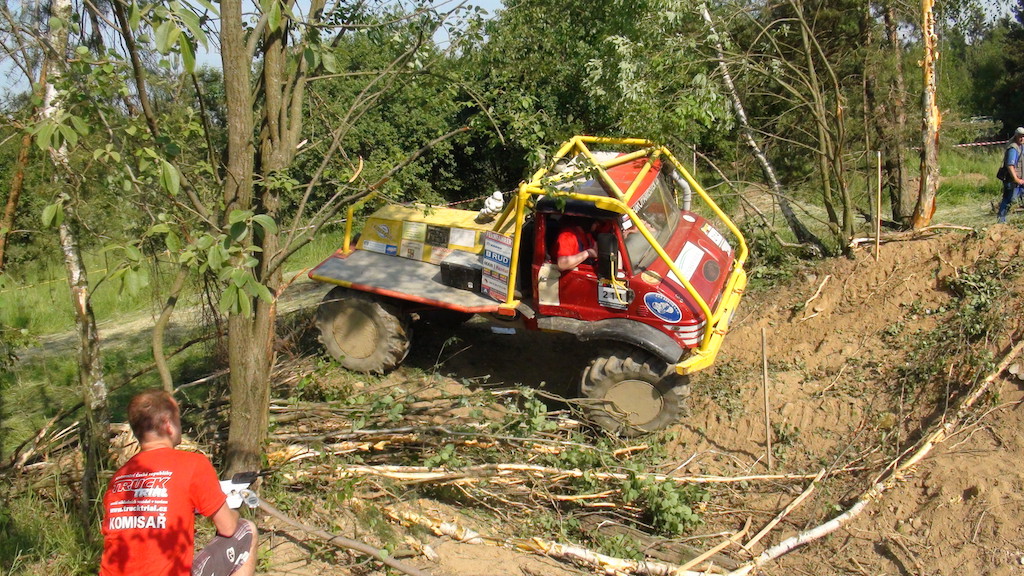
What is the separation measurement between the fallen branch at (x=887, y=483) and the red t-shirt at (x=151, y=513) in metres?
3.25

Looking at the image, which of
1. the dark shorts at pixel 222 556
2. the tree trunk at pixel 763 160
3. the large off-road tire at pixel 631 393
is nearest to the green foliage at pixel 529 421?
the large off-road tire at pixel 631 393

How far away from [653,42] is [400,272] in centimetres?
390

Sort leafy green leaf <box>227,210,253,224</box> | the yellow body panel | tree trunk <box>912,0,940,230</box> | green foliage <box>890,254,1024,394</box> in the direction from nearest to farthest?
leafy green leaf <box>227,210,253,224</box>, green foliage <box>890,254,1024,394</box>, the yellow body panel, tree trunk <box>912,0,940,230</box>

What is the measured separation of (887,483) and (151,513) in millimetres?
4749

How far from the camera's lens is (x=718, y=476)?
5832 millimetres

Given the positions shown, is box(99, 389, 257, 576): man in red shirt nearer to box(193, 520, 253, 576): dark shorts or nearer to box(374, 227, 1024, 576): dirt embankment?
box(193, 520, 253, 576): dark shorts

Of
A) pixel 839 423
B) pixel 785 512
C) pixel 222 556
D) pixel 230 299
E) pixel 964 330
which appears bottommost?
pixel 785 512

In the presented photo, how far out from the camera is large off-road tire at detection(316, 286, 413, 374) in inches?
287

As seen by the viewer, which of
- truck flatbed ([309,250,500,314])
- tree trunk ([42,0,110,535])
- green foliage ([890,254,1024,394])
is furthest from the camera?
truck flatbed ([309,250,500,314])

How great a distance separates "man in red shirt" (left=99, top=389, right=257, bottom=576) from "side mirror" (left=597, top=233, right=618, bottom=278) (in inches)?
148

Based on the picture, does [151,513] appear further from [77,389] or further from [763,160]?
[763,160]

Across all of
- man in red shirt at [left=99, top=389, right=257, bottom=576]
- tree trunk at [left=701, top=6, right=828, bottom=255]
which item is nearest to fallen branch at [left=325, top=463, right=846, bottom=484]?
man in red shirt at [left=99, top=389, right=257, bottom=576]

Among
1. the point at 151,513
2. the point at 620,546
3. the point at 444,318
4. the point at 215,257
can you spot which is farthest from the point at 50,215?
the point at 444,318

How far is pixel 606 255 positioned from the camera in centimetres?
638
